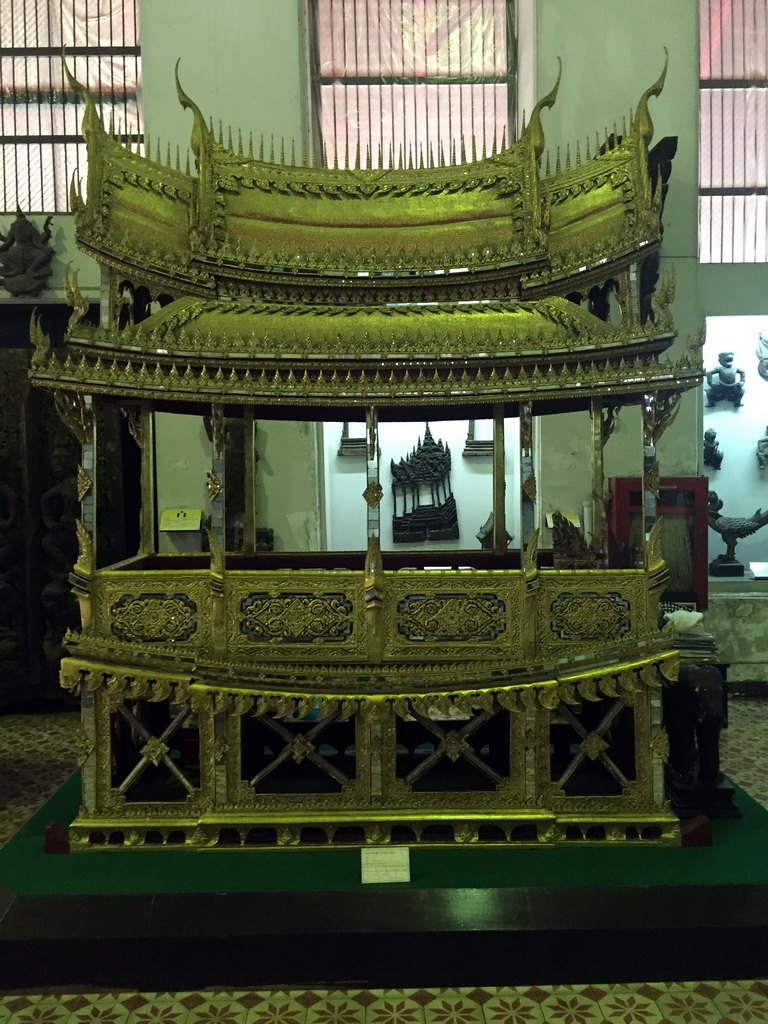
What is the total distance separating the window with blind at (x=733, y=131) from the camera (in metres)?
8.97

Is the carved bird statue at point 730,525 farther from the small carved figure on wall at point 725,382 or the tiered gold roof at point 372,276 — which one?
the tiered gold roof at point 372,276

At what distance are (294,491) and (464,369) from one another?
13.2ft

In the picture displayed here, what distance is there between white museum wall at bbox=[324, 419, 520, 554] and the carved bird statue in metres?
2.43

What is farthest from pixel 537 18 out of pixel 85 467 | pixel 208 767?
pixel 208 767

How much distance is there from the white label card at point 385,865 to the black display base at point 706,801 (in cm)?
214

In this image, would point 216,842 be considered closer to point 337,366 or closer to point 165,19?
point 337,366

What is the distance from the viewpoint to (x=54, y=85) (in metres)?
9.10

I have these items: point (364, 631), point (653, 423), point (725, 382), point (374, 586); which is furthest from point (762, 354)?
point (364, 631)

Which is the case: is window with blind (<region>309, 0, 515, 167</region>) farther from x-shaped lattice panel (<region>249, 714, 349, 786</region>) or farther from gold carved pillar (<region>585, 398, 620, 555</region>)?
x-shaped lattice panel (<region>249, 714, 349, 786</region>)

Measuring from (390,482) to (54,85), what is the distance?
670 cm

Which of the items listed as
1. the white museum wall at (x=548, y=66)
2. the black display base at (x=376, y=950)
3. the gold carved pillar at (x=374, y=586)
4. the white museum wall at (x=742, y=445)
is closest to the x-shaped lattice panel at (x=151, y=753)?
the black display base at (x=376, y=950)

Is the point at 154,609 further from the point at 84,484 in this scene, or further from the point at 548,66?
the point at 548,66

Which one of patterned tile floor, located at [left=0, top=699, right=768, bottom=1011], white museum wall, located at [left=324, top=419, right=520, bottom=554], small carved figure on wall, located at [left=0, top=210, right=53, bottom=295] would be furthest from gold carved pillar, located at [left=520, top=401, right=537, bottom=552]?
small carved figure on wall, located at [left=0, top=210, right=53, bottom=295]

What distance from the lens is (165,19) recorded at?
337 inches
